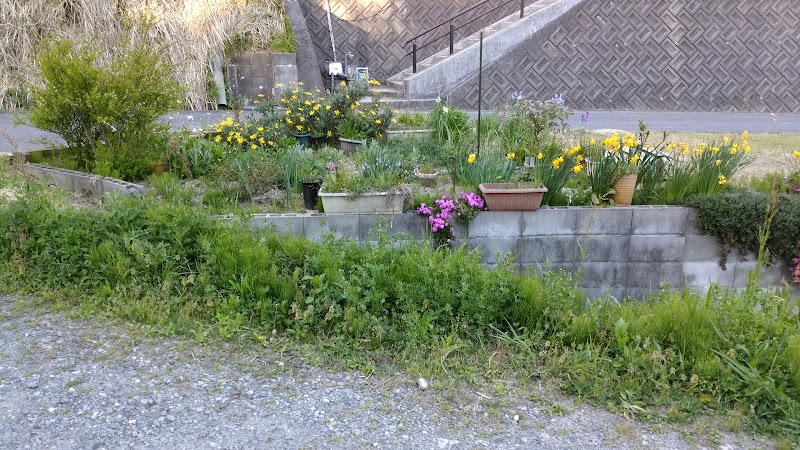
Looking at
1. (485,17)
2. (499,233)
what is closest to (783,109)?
(485,17)

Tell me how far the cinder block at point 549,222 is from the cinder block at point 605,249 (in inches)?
5.8

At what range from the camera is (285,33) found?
11.6 meters

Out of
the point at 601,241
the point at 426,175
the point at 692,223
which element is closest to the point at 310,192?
the point at 426,175

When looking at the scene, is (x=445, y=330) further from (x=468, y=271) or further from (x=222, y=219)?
(x=222, y=219)

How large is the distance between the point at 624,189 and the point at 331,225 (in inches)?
94.4

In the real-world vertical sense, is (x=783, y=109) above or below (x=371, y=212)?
above

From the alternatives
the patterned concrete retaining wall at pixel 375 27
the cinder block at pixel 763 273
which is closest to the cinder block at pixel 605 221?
the cinder block at pixel 763 273

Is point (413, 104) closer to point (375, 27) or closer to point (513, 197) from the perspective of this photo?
point (375, 27)

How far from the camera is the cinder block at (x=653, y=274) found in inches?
203

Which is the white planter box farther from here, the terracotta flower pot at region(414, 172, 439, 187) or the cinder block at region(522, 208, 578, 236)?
the cinder block at region(522, 208, 578, 236)

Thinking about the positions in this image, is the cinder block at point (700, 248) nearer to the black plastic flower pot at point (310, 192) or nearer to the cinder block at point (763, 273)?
the cinder block at point (763, 273)

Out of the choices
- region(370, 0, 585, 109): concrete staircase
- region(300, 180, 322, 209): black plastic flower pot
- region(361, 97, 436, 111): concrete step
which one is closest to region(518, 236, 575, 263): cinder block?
region(300, 180, 322, 209): black plastic flower pot

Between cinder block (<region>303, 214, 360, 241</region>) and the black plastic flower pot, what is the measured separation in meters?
0.38

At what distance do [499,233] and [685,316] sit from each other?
5.86ft
